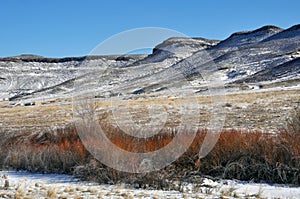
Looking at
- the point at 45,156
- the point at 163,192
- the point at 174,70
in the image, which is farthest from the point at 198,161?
the point at 174,70

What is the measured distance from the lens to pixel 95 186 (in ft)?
41.1

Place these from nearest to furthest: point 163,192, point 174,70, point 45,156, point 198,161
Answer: point 163,192 < point 198,161 < point 45,156 < point 174,70

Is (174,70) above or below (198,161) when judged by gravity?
above

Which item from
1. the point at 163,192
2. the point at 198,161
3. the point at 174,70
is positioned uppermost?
the point at 174,70

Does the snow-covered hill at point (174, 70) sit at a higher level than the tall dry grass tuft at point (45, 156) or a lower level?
higher

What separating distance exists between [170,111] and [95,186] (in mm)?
22379

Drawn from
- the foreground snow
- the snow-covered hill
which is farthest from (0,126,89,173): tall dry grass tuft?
the snow-covered hill

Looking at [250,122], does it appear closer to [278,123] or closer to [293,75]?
[278,123]

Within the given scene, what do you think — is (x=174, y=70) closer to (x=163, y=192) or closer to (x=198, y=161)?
(x=198, y=161)

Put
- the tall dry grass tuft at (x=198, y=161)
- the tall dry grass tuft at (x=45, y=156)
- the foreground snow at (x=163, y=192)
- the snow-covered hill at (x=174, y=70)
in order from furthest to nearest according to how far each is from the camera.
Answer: the snow-covered hill at (x=174, y=70), the tall dry grass tuft at (x=45, y=156), the tall dry grass tuft at (x=198, y=161), the foreground snow at (x=163, y=192)

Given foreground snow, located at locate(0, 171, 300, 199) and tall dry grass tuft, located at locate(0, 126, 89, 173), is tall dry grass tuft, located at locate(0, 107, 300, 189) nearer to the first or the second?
tall dry grass tuft, located at locate(0, 126, 89, 173)

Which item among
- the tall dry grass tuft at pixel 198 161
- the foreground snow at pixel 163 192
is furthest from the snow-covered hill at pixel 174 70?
the foreground snow at pixel 163 192

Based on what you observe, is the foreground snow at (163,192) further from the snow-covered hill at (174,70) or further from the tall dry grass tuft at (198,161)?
the snow-covered hill at (174,70)

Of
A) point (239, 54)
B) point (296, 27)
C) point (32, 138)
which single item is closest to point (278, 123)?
point (32, 138)
